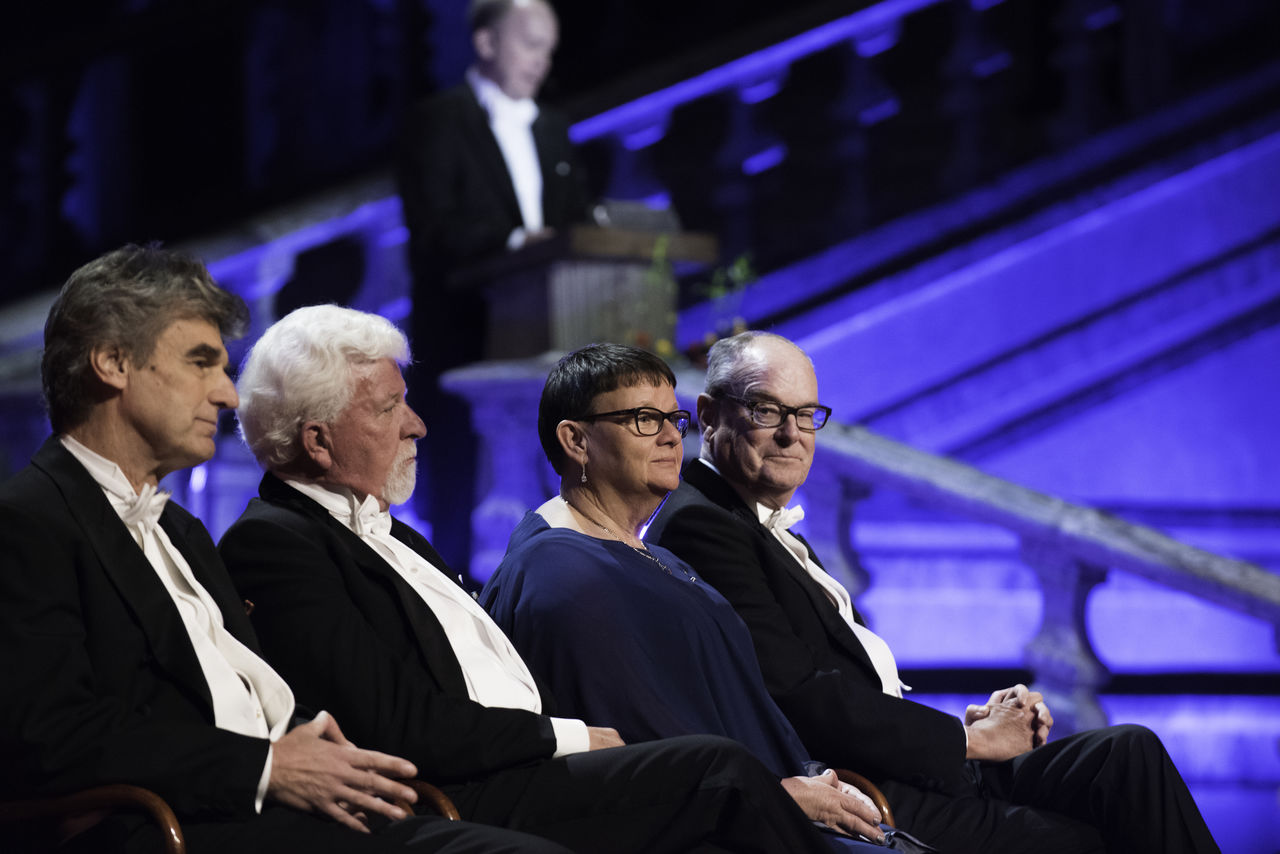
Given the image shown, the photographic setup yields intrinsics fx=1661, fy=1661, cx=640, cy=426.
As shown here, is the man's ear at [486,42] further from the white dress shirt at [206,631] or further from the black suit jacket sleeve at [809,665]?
the white dress shirt at [206,631]

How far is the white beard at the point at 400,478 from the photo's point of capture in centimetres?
286

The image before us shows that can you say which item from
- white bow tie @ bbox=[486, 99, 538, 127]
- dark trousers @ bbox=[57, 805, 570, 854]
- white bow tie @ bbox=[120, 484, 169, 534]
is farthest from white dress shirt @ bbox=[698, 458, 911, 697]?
white bow tie @ bbox=[486, 99, 538, 127]

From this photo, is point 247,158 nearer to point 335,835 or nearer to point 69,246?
point 69,246

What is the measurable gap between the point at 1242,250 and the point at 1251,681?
6.54 feet

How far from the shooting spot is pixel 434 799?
8.08 feet

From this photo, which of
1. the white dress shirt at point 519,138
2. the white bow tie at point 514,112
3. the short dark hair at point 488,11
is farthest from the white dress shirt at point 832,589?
the short dark hair at point 488,11

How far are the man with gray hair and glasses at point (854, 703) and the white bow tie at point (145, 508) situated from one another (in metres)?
1.18

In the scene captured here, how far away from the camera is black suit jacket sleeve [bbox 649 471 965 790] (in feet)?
10.3

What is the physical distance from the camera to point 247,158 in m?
7.05

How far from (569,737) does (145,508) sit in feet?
2.47

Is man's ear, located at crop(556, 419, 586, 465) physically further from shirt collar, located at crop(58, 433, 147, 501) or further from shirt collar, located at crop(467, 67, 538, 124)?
Result: shirt collar, located at crop(467, 67, 538, 124)

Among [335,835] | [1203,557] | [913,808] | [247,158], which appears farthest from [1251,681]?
[247,158]

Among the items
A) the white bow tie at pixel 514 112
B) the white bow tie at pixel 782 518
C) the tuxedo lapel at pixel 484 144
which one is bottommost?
the white bow tie at pixel 782 518

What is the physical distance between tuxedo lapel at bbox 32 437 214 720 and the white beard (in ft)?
1.87
